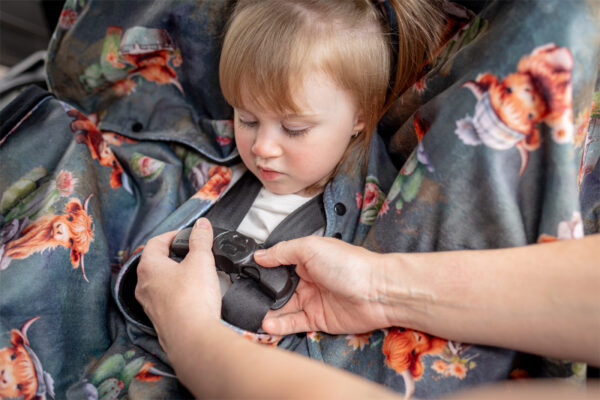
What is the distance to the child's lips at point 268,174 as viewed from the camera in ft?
3.48

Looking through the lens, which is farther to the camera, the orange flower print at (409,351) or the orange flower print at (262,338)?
the orange flower print at (262,338)

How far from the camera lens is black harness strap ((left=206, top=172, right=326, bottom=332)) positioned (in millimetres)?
930

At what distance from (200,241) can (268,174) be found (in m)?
0.23

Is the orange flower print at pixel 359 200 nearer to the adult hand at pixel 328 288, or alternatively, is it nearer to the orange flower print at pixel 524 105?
the adult hand at pixel 328 288

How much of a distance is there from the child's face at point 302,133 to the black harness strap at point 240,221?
0.09 m

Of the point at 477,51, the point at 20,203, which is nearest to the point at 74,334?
the point at 20,203

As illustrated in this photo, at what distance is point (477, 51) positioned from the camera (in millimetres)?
805

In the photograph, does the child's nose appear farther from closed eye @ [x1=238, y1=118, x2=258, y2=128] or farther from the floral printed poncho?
the floral printed poncho

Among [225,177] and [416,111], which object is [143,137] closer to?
[225,177]

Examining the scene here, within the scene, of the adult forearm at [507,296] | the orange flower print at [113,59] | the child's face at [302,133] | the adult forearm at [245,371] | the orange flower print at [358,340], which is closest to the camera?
the adult forearm at [245,371]

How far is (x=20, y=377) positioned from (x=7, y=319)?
11 centimetres

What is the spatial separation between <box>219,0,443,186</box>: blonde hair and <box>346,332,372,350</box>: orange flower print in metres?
0.43

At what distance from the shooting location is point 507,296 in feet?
2.27

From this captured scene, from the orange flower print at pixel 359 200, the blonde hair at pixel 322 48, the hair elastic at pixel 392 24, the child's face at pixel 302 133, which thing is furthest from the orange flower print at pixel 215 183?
the hair elastic at pixel 392 24
